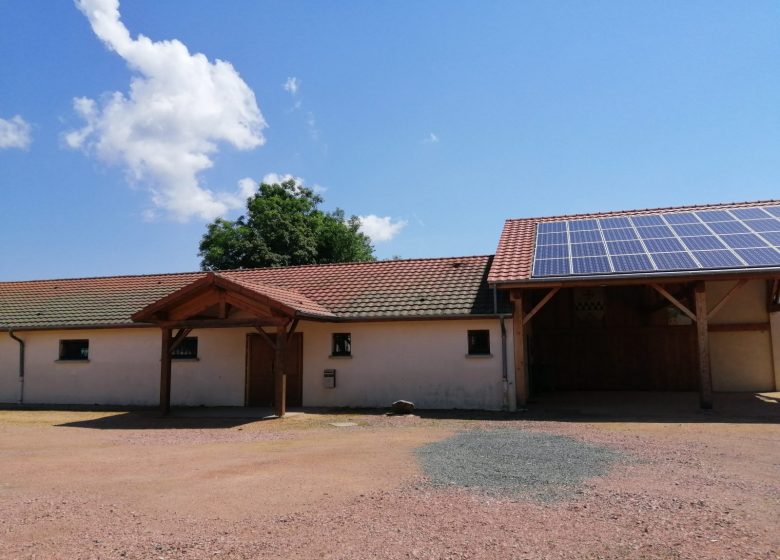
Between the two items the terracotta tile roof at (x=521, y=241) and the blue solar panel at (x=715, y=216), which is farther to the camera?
the blue solar panel at (x=715, y=216)

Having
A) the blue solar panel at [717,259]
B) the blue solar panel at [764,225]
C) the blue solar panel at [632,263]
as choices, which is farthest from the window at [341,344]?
the blue solar panel at [764,225]

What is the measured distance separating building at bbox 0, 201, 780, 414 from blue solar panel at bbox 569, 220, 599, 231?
0.36 ft

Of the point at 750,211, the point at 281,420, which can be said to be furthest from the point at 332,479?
the point at 750,211

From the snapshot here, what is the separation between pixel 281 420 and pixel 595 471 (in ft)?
27.1

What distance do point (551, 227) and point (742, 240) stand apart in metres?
5.53

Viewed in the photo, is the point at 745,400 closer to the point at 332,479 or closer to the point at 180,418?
the point at 332,479

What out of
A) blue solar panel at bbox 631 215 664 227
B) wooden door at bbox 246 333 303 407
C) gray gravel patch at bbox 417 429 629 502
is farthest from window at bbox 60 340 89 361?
blue solar panel at bbox 631 215 664 227

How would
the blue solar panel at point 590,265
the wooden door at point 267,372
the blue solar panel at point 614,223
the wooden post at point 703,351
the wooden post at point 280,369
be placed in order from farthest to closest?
the blue solar panel at point 614,223 < the wooden door at point 267,372 < the wooden post at point 280,369 < the blue solar panel at point 590,265 < the wooden post at point 703,351

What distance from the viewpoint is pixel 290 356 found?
1669 centimetres

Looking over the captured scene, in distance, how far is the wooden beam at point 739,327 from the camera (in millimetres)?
17719

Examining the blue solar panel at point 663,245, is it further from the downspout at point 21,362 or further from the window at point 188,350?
the downspout at point 21,362

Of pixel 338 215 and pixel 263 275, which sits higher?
pixel 338 215

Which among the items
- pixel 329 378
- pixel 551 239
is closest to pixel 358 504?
pixel 329 378

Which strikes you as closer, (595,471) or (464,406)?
(595,471)
